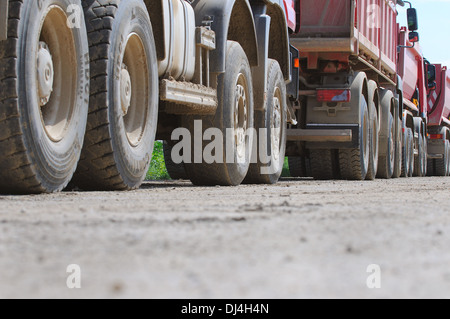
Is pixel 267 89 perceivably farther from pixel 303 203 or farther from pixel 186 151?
pixel 303 203

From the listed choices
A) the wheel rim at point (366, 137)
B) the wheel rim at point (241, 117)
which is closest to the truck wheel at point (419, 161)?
the wheel rim at point (366, 137)

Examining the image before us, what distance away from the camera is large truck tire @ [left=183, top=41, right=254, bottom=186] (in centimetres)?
617

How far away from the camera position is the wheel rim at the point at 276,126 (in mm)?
7457

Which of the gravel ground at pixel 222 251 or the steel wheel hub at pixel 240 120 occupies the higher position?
the steel wheel hub at pixel 240 120

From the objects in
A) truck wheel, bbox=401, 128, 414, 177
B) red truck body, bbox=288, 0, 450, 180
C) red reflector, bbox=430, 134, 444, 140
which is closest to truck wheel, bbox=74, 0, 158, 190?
red truck body, bbox=288, 0, 450, 180

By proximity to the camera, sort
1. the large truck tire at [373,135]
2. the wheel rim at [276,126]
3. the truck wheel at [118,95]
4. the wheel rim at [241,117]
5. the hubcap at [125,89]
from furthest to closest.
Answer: the large truck tire at [373,135]
the wheel rim at [276,126]
the wheel rim at [241,117]
the hubcap at [125,89]
the truck wheel at [118,95]

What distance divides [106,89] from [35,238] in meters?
2.30

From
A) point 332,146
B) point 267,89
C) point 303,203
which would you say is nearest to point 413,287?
point 303,203

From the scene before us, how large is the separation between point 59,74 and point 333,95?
18.7 feet

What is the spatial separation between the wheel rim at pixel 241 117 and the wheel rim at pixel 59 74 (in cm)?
220

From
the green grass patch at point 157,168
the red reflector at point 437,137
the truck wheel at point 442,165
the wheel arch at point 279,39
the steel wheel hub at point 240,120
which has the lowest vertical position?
the truck wheel at point 442,165

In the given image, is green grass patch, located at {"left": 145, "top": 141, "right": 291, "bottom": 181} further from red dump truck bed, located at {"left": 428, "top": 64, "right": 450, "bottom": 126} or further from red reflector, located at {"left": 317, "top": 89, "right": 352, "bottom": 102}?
red dump truck bed, located at {"left": 428, "top": 64, "right": 450, "bottom": 126}

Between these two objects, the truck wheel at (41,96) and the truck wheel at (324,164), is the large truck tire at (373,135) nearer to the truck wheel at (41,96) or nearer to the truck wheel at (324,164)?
the truck wheel at (324,164)

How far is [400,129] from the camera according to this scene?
44.4ft
